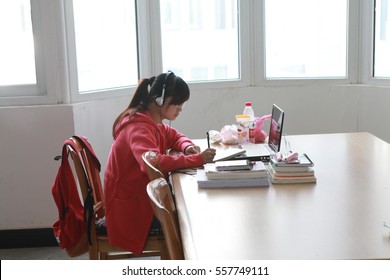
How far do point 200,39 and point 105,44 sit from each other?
751 mm

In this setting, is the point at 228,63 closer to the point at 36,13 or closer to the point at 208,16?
the point at 208,16

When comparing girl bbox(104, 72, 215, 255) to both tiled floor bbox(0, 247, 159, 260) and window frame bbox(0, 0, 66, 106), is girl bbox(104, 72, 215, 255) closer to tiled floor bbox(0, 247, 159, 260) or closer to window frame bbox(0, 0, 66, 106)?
window frame bbox(0, 0, 66, 106)

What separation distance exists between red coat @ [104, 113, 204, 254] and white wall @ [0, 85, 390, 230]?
102 centimetres

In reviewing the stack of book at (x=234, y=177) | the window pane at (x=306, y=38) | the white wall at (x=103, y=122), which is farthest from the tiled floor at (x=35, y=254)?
the window pane at (x=306, y=38)

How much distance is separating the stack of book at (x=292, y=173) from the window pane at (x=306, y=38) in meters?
2.19

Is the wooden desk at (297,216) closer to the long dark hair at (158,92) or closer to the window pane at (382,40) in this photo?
the long dark hair at (158,92)

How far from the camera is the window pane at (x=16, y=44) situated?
139 inches

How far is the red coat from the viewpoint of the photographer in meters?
2.48

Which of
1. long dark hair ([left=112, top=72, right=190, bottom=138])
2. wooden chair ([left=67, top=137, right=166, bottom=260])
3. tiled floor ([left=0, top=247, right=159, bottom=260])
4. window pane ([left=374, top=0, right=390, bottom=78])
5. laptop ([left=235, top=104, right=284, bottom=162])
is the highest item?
window pane ([left=374, top=0, right=390, bottom=78])

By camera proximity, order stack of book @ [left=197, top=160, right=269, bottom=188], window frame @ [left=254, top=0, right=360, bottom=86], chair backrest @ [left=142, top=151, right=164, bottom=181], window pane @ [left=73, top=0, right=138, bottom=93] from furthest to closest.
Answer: window frame @ [left=254, top=0, right=360, bottom=86] < window pane @ [left=73, top=0, right=138, bottom=93] < stack of book @ [left=197, top=160, right=269, bottom=188] < chair backrest @ [left=142, top=151, right=164, bottom=181]

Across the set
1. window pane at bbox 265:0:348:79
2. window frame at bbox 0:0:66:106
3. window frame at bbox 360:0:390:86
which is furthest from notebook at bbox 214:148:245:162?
window frame at bbox 360:0:390:86

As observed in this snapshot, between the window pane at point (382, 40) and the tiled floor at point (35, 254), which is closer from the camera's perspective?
the tiled floor at point (35, 254)

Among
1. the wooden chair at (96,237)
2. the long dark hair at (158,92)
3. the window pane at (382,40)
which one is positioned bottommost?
the wooden chair at (96,237)
